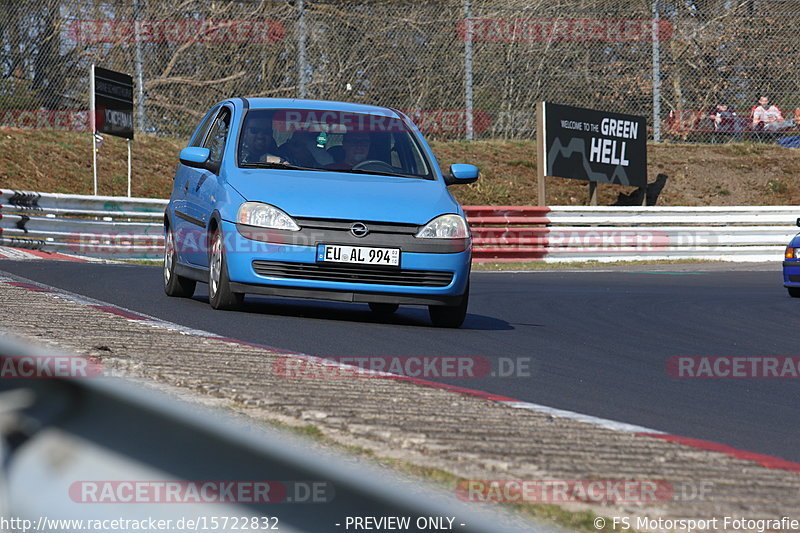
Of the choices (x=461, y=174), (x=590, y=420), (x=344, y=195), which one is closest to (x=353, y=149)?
(x=461, y=174)

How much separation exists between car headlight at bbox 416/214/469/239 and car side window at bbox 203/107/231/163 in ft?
5.92

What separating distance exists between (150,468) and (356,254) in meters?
6.39

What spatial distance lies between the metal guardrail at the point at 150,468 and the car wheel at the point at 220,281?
6.36 metres

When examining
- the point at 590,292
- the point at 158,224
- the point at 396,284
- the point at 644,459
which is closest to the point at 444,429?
the point at 644,459

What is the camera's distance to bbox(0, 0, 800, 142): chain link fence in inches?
894

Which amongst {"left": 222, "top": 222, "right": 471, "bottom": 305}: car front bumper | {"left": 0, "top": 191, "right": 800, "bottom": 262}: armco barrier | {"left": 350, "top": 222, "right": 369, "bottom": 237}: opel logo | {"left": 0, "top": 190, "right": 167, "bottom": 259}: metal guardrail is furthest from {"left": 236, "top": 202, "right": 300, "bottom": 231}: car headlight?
{"left": 0, "top": 191, "right": 800, "bottom": 262}: armco barrier

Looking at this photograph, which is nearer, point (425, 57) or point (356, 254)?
point (356, 254)

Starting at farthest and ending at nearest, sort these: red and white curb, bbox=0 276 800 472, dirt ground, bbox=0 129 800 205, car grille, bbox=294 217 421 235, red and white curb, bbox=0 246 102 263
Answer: dirt ground, bbox=0 129 800 205 < red and white curb, bbox=0 246 102 263 < car grille, bbox=294 217 421 235 < red and white curb, bbox=0 276 800 472

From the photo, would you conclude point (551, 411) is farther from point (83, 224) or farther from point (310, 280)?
point (83, 224)

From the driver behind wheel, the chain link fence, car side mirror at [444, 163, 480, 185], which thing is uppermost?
the chain link fence

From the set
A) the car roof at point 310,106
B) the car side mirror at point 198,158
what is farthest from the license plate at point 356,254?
the car roof at point 310,106

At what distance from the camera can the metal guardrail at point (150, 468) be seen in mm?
1705

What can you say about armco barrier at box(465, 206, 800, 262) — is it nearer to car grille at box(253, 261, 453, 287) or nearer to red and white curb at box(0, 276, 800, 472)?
car grille at box(253, 261, 453, 287)

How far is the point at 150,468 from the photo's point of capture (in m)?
1.96
